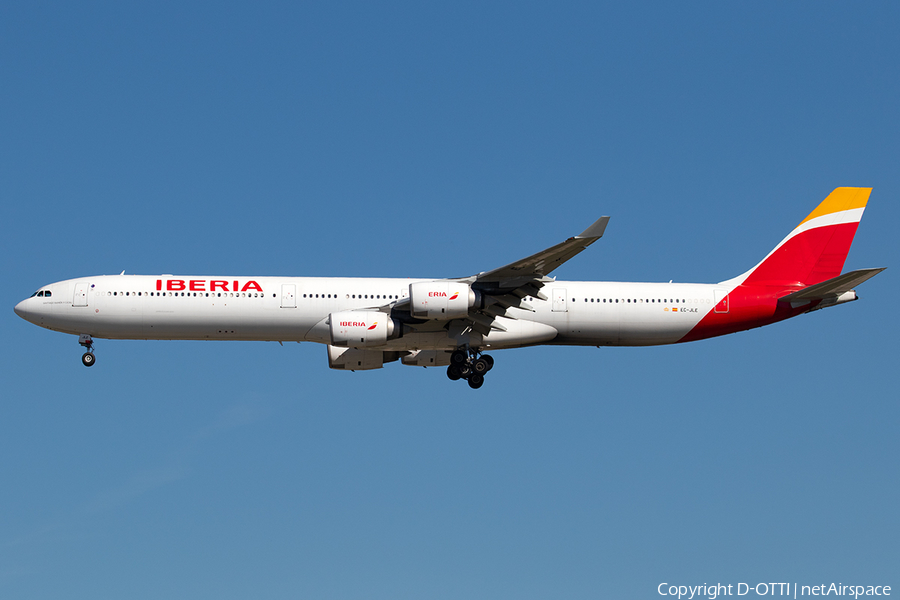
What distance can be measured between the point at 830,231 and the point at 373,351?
20.2 meters

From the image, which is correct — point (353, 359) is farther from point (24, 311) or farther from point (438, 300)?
point (24, 311)

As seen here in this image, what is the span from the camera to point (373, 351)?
40.3 m

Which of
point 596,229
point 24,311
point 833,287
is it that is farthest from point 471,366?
point 24,311

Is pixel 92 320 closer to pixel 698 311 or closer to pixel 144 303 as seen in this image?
pixel 144 303

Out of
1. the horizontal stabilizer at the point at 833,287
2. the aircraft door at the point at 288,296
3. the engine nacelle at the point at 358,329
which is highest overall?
the aircraft door at the point at 288,296

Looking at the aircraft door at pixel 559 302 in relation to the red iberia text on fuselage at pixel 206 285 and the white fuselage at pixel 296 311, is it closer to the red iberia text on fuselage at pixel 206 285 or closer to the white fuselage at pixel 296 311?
the white fuselage at pixel 296 311

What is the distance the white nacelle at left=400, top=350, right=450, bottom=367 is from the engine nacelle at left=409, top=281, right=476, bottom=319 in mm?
5312

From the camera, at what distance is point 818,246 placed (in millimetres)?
41938

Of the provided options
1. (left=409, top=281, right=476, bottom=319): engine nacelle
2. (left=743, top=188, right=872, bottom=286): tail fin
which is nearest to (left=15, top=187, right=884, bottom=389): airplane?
(left=409, top=281, right=476, bottom=319): engine nacelle

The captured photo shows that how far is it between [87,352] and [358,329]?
440 inches

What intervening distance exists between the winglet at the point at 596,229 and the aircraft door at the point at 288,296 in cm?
1132

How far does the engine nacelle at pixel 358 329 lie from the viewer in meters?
35.5

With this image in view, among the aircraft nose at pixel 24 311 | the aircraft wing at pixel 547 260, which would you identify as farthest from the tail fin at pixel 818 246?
the aircraft nose at pixel 24 311

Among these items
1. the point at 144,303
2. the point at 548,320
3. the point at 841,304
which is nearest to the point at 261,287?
the point at 144,303
